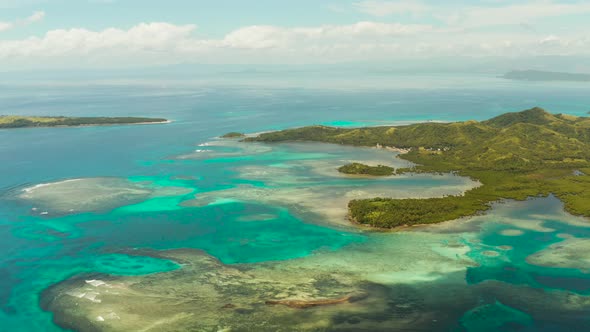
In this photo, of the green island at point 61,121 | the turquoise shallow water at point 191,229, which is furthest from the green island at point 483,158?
the green island at point 61,121

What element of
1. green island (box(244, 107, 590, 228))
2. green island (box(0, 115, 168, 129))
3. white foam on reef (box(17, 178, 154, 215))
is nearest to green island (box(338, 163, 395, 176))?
green island (box(244, 107, 590, 228))

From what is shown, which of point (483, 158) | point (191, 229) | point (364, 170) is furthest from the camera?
point (483, 158)

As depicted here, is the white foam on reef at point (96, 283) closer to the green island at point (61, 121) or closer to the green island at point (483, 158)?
the green island at point (483, 158)

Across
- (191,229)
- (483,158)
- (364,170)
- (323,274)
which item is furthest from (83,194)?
(483,158)

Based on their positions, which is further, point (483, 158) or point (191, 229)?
point (483, 158)

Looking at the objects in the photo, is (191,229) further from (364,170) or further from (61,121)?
(61,121)

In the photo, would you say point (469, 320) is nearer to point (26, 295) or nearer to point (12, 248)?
point (26, 295)
